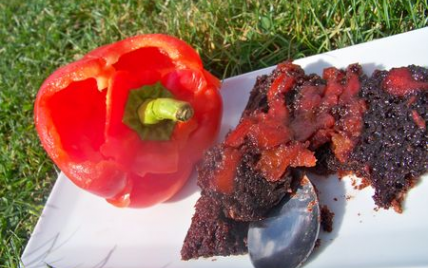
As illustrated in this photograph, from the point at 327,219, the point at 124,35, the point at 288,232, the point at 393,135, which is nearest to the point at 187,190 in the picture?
the point at 288,232

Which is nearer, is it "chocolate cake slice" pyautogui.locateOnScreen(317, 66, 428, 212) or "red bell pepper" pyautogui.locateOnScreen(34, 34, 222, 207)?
"chocolate cake slice" pyautogui.locateOnScreen(317, 66, 428, 212)

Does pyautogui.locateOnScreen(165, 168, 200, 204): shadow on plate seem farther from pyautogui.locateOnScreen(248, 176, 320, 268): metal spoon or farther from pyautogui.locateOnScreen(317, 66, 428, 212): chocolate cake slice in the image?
pyautogui.locateOnScreen(317, 66, 428, 212): chocolate cake slice

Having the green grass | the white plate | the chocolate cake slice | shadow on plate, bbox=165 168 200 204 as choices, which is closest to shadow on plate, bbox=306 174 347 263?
the white plate

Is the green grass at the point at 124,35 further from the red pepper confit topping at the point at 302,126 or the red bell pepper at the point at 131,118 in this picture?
the red pepper confit topping at the point at 302,126

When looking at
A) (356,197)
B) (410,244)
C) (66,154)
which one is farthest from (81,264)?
(410,244)

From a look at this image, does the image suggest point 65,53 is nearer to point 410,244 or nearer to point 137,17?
point 137,17

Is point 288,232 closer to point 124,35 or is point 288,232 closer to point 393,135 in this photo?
point 393,135

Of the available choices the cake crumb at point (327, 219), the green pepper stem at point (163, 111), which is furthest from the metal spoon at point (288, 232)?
the green pepper stem at point (163, 111)
